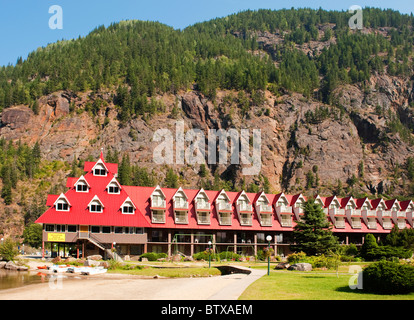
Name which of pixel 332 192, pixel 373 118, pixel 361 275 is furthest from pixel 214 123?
pixel 361 275

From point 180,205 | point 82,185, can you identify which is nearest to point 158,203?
point 180,205

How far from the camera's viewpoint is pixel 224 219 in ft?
251

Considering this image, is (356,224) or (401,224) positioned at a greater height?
(356,224)

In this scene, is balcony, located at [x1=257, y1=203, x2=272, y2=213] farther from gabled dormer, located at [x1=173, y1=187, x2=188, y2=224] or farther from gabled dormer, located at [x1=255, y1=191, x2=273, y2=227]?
gabled dormer, located at [x1=173, y1=187, x2=188, y2=224]

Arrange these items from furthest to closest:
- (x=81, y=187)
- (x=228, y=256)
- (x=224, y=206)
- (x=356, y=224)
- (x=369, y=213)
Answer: (x=369, y=213), (x=356, y=224), (x=224, y=206), (x=81, y=187), (x=228, y=256)

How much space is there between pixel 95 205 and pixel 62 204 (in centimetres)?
474

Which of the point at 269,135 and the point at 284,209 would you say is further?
the point at 269,135

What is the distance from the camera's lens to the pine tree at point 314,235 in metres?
57.8

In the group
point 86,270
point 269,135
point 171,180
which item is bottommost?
point 86,270

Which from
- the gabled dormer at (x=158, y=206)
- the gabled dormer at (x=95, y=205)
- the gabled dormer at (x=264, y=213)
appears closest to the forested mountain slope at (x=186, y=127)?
the gabled dormer at (x=264, y=213)

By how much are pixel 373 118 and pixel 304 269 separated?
163474 mm

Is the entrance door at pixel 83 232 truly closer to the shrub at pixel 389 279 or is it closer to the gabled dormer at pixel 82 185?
the gabled dormer at pixel 82 185

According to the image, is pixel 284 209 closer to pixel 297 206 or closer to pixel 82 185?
pixel 297 206

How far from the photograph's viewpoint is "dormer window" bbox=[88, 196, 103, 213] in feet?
Answer: 217
